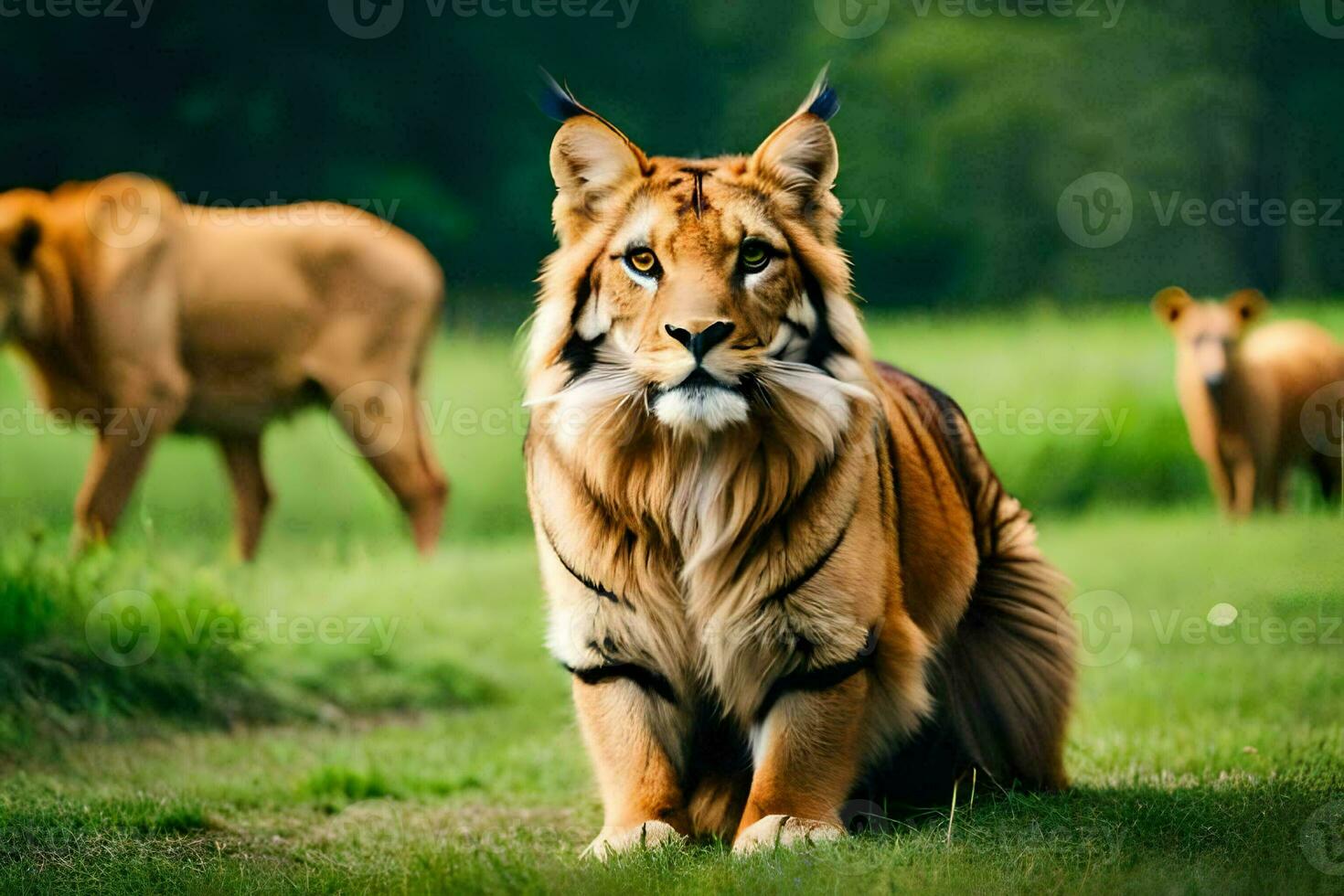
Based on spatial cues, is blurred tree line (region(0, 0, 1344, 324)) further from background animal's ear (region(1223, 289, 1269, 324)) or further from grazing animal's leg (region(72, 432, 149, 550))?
grazing animal's leg (region(72, 432, 149, 550))

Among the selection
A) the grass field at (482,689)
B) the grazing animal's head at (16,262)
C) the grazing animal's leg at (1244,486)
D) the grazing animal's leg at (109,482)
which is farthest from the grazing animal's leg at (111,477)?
the grazing animal's leg at (1244,486)

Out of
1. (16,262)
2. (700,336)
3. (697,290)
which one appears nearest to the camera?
(700,336)

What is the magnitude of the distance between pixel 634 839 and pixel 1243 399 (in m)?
10.2

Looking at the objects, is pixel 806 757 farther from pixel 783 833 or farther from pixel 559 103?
pixel 559 103

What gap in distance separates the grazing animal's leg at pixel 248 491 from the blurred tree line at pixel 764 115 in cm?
626

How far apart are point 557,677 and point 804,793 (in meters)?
4.98

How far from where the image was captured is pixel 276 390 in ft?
Answer: 34.9

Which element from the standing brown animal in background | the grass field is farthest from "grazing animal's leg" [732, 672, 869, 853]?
the standing brown animal in background

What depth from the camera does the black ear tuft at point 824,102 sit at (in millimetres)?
4698

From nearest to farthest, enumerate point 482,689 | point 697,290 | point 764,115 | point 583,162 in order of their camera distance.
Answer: point 697,290 → point 583,162 → point 482,689 → point 764,115

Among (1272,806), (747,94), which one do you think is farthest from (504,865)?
(747,94)

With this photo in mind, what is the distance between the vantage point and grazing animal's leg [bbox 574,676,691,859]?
4.61m

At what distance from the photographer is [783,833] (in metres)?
4.44

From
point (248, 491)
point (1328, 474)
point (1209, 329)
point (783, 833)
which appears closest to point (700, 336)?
point (783, 833)
